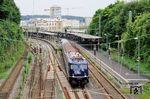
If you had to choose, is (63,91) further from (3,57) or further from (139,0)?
(139,0)

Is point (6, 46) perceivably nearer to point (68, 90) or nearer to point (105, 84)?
point (105, 84)

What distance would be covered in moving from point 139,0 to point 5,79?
136ft

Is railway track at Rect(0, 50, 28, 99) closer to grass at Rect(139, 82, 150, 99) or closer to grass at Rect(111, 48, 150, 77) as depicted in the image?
grass at Rect(139, 82, 150, 99)

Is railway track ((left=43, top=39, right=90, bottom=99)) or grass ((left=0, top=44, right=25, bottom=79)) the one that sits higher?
grass ((left=0, top=44, right=25, bottom=79))

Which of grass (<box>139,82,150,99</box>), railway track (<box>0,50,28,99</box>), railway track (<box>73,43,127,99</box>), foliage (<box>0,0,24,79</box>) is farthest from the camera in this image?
foliage (<box>0,0,24,79</box>)

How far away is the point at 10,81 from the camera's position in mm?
49719

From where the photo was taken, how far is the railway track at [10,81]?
1658 inches

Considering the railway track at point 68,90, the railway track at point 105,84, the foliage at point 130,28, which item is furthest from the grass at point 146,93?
the foliage at point 130,28

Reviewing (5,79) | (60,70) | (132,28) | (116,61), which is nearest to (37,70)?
(60,70)

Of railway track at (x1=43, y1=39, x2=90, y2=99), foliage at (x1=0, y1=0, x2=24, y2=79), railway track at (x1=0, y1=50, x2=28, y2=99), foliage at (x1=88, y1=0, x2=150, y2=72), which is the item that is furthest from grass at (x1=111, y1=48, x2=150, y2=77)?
foliage at (x1=0, y1=0, x2=24, y2=79)

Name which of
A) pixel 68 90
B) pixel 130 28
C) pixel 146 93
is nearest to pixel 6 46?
pixel 130 28

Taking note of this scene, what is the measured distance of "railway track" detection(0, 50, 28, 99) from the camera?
138 ft

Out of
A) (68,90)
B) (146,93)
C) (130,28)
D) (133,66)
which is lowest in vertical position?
(68,90)

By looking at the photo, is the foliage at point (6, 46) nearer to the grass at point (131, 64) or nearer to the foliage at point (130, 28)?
the grass at point (131, 64)
